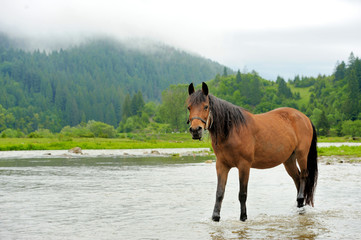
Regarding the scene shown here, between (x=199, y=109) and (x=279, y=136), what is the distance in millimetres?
2947

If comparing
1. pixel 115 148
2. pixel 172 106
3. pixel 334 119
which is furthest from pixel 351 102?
pixel 115 148

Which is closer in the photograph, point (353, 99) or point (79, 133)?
point (79, 133)

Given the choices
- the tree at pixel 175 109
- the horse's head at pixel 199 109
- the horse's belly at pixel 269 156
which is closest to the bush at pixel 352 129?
the tree at pixel 175 109

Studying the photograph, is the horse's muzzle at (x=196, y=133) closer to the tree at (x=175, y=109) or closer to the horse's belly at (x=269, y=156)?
the horse's belly at (x=269, y=156)

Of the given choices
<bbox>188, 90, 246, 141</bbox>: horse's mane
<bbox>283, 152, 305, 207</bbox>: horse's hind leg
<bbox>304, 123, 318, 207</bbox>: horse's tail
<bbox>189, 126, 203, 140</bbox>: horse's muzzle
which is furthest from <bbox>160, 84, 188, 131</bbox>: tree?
<bbox>189, 126, 203, 140</bbox>: horse's muzzle

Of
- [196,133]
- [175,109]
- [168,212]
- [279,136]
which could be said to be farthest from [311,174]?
[175,109]

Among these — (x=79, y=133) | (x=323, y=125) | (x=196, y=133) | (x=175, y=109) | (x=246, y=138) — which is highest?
(x=175, y=109)

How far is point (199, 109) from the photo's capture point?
29.2 ft

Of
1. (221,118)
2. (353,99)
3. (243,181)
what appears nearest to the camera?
(221,118)

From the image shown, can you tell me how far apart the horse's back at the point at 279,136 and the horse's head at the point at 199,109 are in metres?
1.77

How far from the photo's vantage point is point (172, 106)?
164m

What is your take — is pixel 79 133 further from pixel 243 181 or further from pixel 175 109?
pixel 243 181

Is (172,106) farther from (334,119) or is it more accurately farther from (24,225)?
(24,225)

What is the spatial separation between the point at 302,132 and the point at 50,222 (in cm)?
727
